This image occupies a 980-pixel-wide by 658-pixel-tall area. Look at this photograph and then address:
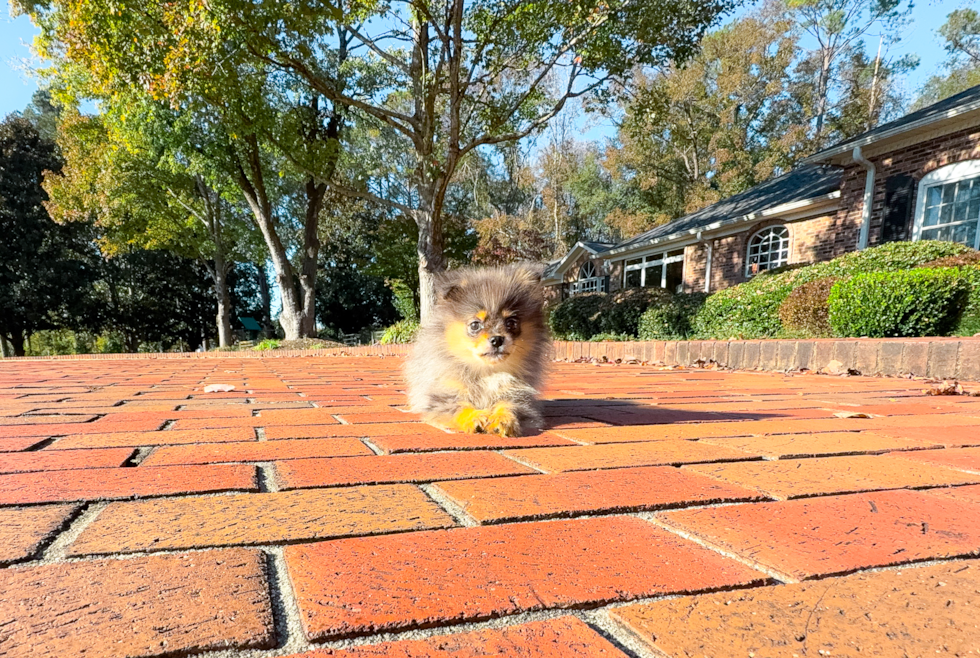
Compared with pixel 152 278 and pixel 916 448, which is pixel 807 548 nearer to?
pixel 916 448

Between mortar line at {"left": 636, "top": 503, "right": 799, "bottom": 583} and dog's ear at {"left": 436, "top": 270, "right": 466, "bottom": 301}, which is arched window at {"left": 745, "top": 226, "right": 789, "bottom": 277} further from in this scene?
mortar line at {"left": 636, "top": 503, "right": 799, "bottom": 583}

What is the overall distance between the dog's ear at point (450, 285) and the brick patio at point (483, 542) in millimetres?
815

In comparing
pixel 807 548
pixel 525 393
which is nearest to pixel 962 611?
pixel 807 548

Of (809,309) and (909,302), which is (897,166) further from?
(909,302)

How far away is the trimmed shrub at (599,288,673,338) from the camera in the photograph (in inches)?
555

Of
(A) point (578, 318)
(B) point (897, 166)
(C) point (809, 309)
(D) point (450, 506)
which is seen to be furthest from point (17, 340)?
(B) point (897, 166)

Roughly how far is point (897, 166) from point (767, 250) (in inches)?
210

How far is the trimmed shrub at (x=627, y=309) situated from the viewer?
1410cm

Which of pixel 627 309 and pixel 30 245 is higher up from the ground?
pixel 30 245

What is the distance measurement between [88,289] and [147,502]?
34.4m

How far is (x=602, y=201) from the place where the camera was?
37.9m

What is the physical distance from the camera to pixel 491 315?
2.58 metres

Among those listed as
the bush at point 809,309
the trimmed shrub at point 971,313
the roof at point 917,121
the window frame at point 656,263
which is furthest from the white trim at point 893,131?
the window frame at point 656,263

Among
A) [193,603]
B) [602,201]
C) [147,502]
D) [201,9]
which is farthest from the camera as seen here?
[602,201]
